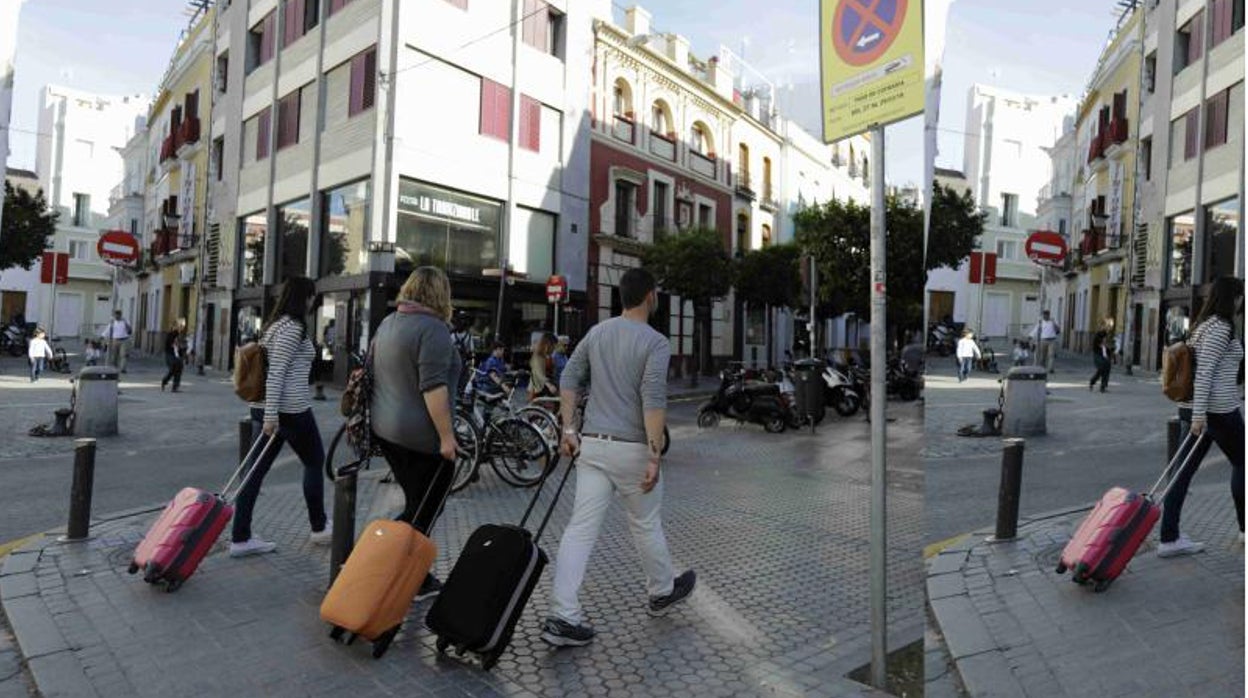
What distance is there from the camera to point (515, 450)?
7.88 metres

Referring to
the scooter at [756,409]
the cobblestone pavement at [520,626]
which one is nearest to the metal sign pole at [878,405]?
the cobblestone pavement at [520,626]

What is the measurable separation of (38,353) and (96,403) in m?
1.32

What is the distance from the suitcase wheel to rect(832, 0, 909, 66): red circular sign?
9.36ft

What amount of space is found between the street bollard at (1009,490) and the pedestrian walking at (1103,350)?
253 mm

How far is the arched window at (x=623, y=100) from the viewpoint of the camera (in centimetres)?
593

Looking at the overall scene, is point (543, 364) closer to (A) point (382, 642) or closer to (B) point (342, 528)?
(B) point (342, 528)

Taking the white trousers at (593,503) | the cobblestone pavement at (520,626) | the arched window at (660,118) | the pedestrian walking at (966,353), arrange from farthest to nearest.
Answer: the arched window at (660,118)
the white trousers at (593,503)
the cobblestone pavement at (520,626)
the pedestrian walking at (966,353)

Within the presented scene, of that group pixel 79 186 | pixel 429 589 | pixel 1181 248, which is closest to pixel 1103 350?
pixel 1181 248

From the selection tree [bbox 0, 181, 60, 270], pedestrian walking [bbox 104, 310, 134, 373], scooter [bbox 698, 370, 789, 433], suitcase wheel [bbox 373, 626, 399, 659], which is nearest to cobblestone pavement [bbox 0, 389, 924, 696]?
suitcase wheel [bbox 373, 626, 399, 659]

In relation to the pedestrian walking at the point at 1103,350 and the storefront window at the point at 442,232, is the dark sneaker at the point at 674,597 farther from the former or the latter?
the pedestrian walking at the point at 1103,350

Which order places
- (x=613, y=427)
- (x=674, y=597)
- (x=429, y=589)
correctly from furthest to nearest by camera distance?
(x=429, y=589) < (x=674, y=597) < (x=613, y=427)

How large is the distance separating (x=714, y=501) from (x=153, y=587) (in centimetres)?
414

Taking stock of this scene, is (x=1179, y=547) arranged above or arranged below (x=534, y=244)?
below

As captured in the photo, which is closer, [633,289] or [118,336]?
[633,289]
